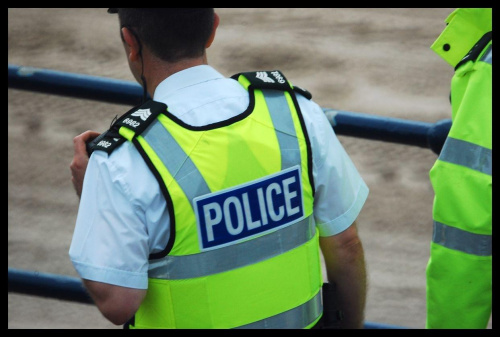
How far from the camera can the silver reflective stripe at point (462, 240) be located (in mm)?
1936

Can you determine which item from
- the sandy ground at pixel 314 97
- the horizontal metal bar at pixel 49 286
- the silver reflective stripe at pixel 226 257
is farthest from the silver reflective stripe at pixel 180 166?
the sandy ground at pixel 314 97

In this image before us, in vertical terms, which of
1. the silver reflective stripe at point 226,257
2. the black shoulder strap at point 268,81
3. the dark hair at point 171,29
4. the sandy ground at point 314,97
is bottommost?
the sandy ground at point 314,97

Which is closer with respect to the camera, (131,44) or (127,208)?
(127,208)

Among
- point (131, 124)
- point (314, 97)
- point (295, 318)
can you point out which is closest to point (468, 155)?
point (295, 318)

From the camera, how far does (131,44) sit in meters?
1.94

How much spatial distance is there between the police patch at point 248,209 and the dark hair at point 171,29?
35 cm

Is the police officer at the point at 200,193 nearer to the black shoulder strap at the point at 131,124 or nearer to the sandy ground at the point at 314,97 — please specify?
the black shoulder strap at the point at 131,124

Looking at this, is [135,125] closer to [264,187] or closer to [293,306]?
[264,187]

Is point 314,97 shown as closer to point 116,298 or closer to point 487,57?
point 487,57

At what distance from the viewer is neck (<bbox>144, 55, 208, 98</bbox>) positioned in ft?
6.34

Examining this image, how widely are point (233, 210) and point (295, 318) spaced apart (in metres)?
0.32

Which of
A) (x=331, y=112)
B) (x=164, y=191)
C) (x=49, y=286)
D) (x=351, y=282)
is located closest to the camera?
(x=164, y=191)

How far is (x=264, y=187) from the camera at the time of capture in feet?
6.08

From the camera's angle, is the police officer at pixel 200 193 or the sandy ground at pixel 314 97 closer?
the police officer at pixel 200 193
